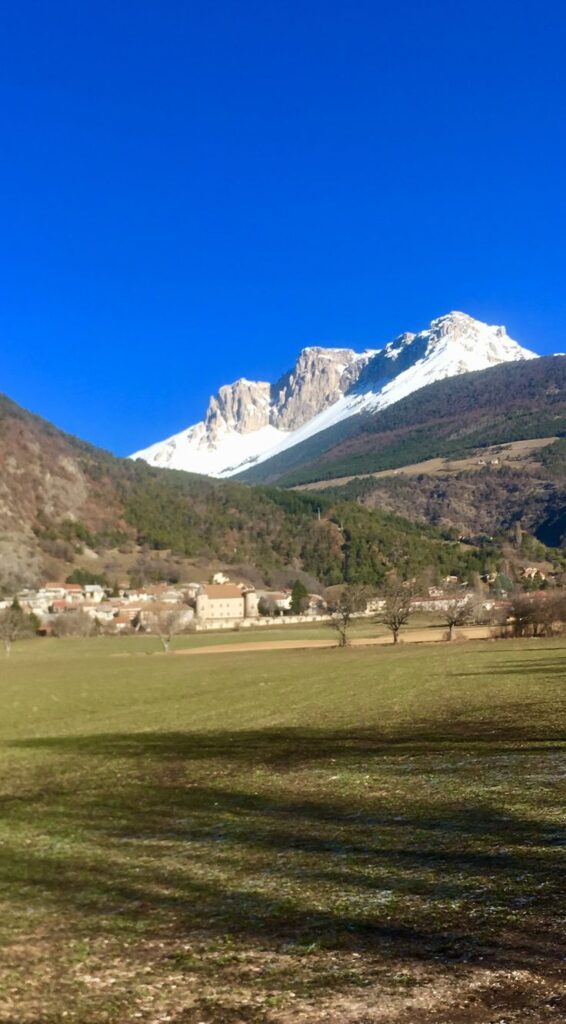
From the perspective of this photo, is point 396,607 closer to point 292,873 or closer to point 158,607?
point 158,607

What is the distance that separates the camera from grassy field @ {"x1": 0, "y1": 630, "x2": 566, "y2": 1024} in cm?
688

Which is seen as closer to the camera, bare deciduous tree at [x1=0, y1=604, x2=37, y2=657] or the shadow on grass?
the shadow on grass

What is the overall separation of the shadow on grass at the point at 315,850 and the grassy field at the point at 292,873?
47 millimetres

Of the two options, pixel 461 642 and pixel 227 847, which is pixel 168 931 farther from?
pixel 461 642

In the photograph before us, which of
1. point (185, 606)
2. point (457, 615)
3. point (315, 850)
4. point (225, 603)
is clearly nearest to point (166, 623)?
point (457, 615)

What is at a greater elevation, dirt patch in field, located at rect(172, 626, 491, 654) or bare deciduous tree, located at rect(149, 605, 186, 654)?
bare deciduous tree, located at rect(149, 605, 186, 654)

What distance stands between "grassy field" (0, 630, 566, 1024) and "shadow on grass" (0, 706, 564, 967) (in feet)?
0.15

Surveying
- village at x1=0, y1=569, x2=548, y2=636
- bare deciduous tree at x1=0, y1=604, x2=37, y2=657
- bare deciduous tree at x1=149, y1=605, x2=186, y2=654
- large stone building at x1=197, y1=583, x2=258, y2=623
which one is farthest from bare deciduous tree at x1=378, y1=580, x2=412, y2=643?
large stone building at x1=197, y1=583, x2=258, y2=623

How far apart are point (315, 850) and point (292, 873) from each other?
1.29 meters

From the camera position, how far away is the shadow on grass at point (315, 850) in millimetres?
8320

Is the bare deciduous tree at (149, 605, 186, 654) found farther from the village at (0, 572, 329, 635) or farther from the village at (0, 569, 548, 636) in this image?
the village at (0, 572, 329, 635)

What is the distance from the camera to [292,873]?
1064cm

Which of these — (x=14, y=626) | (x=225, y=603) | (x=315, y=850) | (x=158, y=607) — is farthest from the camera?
(x=225, y=603)

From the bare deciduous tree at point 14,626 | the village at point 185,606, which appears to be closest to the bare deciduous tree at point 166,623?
the village at point 185,606
